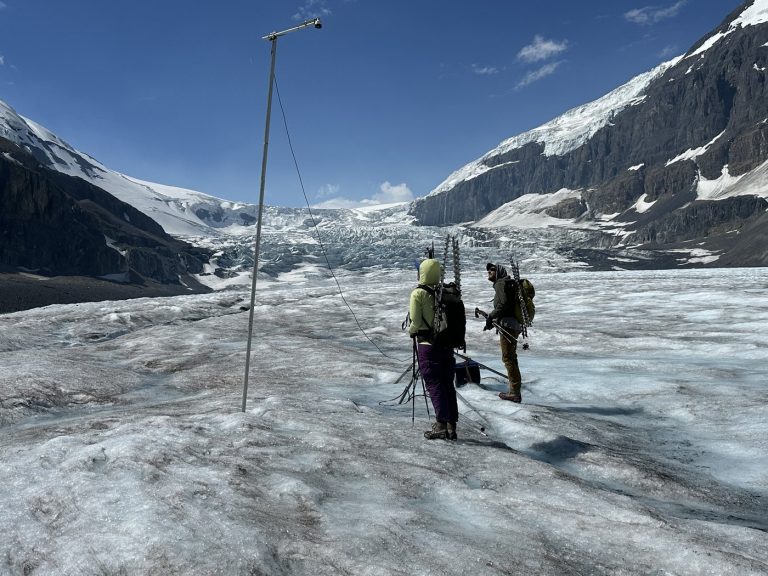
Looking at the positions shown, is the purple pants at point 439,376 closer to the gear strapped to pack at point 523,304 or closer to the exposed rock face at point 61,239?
the gear strapped to pack at point 523,304

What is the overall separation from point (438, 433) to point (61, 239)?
125 meters

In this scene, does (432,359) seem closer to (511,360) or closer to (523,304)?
(511,360)

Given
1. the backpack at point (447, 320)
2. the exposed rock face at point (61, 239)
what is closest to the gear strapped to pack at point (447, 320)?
the backpack at point (447, 320)

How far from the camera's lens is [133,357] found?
52.7 feet

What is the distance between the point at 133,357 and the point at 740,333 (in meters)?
18.9

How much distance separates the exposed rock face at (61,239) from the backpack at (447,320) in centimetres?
11324

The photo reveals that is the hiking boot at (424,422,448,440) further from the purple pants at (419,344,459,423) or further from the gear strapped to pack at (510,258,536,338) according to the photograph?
the gear strapped to pack at (510,258,536,338)

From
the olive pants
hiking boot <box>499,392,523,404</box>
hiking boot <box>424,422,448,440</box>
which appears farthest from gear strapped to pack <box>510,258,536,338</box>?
hiking boot <box>424,422,448,440</box>

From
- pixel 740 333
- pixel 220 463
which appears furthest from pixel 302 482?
pixel 740 333

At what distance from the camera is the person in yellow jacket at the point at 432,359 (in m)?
6.86

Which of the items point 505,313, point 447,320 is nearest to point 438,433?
point 447,320

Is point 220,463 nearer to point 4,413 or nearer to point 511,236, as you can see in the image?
point 4,413

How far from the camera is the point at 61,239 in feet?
363

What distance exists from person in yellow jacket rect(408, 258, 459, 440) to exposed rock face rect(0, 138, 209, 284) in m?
113
